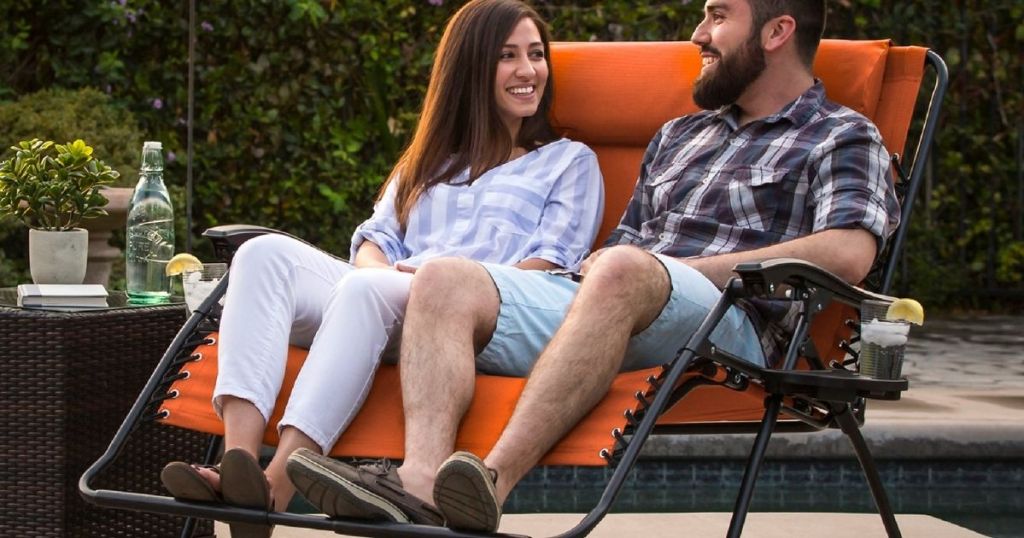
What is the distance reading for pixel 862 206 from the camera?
9.49 feet

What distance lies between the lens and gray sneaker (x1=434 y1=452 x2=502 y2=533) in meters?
2.30

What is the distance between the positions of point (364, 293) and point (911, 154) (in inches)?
197

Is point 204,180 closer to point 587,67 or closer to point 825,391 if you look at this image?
point 587,67

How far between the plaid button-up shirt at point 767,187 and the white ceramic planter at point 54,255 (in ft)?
3.75

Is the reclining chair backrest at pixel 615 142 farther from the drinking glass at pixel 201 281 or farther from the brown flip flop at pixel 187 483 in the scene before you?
the brown flip flop at pixel 187 483

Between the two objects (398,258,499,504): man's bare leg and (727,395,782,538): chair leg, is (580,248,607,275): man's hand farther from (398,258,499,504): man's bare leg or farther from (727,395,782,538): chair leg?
(727,395,782,538): chair leg

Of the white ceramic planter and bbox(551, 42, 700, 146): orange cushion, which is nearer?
the white ceramic planter

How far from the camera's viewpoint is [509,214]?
3.35 metres

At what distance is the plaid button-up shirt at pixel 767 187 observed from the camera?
295 cm

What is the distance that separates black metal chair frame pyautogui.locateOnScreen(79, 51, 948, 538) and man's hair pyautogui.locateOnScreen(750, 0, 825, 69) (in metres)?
0.25

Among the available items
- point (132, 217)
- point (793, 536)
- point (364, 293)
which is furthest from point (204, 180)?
point (364, 293)

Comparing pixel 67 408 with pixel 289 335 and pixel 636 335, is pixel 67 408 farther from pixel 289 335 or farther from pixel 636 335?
pixel 636 335

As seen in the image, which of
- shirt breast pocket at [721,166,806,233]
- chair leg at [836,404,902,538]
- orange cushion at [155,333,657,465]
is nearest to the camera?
orange cushion at [155,333,657,465]

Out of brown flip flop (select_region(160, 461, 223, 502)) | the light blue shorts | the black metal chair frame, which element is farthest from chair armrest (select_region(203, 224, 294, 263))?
brown flip flop (select_region(160, 461, 223, 502))
